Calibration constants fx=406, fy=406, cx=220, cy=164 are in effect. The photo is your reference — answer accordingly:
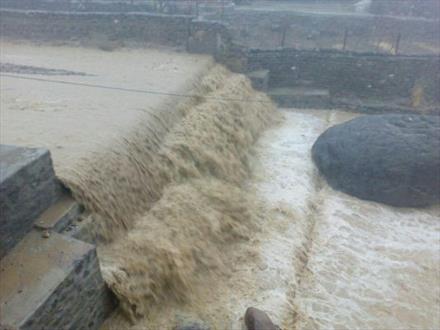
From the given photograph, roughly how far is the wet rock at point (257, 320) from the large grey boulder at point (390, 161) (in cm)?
344

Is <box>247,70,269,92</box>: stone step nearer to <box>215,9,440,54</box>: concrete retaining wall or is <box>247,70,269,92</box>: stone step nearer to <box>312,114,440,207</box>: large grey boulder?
<box>215,9,440,54</box>: concrete retaining wall

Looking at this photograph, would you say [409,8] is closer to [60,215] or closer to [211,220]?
[211,220]

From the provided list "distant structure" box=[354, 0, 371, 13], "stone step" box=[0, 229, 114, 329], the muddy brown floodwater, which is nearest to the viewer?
"stone step" box=[0, 229, 114, 329]

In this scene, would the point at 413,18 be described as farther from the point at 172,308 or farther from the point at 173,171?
the point at 172,308

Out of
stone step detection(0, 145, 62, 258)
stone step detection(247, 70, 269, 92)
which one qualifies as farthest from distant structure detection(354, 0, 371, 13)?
stone step detection(0, 145, 62, 258)

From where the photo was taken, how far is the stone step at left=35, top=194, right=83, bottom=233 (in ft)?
11.7

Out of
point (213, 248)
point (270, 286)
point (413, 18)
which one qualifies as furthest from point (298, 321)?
point (413, 18)

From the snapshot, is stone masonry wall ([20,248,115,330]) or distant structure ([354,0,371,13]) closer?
stone masonry wall ([20,248,115,330])

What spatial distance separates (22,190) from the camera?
10.9 ft

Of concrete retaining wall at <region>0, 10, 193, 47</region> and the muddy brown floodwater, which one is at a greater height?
concrete retaining wall at <region>0, 10, 193, 47</region>

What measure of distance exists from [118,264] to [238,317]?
142 cm

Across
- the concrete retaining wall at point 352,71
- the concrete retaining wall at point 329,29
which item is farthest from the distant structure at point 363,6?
the concrete retaining wall at point 352,71

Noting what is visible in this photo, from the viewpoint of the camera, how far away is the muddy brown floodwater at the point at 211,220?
4379mm

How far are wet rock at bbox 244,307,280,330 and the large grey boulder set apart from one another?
3439mm
